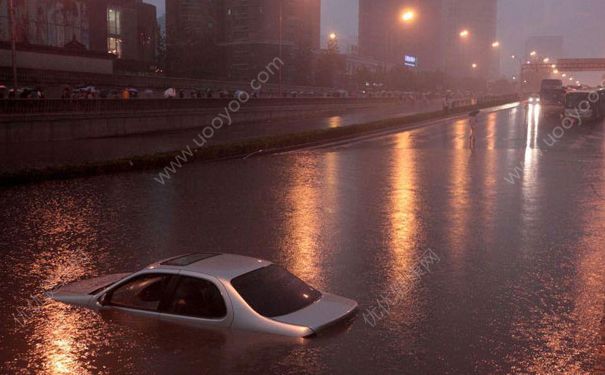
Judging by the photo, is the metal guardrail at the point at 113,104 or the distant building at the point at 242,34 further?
the distant building at the point at 242,34

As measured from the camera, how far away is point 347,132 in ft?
120

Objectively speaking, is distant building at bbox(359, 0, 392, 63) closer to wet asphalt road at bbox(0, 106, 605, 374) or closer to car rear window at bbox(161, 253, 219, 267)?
wet asphalt road at bbox(0, 106, 605, 374)

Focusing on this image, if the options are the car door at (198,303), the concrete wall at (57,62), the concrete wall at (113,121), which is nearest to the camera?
the car door at (198,303)

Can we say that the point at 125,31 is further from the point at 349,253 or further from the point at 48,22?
the point at 349,253

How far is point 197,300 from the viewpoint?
7.15 meters

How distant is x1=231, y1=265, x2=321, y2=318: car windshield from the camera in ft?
23.0

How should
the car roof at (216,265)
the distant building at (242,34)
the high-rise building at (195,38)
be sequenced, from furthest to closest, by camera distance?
the distant building at (242,34)
the high-rise building at (195,38)
the car roof at (216,265)

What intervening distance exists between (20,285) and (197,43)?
87.9 metres

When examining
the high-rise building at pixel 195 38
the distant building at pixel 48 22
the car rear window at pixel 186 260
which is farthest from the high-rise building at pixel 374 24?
the car rear window at pixel 186 260

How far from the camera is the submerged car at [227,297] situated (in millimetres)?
6906

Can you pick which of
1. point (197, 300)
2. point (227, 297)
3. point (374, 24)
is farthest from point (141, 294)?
point (374, 24)

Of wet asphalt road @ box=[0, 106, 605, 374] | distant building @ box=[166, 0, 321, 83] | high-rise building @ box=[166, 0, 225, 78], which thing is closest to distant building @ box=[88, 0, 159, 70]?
high-rise building @ box=[166, 0, 225, 78]

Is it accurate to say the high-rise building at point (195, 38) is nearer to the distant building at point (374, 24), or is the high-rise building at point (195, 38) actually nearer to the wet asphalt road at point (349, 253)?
the wet asphalt road at point (349, 253)

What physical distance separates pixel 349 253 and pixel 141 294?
532cm
